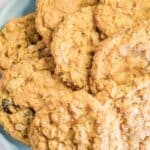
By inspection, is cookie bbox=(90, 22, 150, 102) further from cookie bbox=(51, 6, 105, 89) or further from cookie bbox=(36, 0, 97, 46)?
cookie bbox=(36, 0, 97, 46)

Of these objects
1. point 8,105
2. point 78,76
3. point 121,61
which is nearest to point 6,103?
point 8,105

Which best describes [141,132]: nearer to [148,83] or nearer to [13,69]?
[148,83]

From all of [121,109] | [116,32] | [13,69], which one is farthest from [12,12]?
[121,109]

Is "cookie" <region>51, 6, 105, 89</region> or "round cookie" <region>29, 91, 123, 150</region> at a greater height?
"cookie" <region>51, 6, 105, 89</region>

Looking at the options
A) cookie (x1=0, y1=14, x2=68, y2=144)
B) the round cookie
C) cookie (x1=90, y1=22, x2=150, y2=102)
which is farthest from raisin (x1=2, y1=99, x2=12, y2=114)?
cookie (x1=90, y1=22, x2=150, y2=102)

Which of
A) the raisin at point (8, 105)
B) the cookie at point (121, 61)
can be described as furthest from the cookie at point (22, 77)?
the cookie at point (121, 61)
